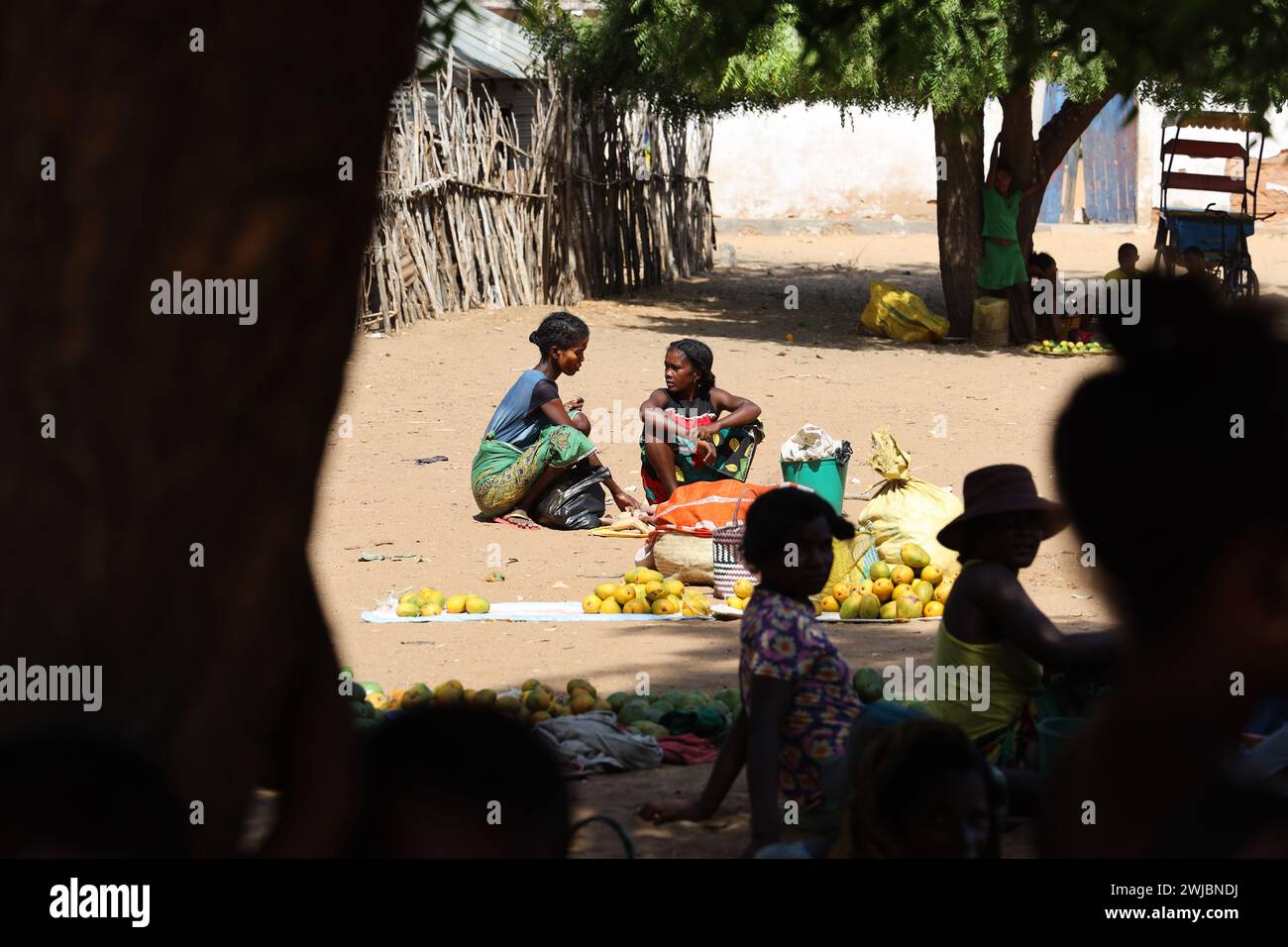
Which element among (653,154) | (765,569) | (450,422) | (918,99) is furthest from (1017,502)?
(653,154)

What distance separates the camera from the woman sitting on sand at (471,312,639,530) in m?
8.59

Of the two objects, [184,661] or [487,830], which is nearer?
[184,661]

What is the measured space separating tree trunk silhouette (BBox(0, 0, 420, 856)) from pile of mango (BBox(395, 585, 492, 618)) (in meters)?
5.18

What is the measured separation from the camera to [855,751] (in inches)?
117

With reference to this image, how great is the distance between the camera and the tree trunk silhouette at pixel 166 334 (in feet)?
5.26

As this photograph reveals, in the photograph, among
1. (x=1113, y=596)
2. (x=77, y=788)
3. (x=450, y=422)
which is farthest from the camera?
(x=450, y=422)

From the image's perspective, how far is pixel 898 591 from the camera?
6.89 meters

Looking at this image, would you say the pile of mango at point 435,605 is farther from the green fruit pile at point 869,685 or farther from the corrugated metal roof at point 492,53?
the corrugated metal roof at point 492,53

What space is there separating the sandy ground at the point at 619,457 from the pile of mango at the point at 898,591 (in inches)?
7.2

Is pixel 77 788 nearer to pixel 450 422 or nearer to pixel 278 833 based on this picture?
pixel 278 833

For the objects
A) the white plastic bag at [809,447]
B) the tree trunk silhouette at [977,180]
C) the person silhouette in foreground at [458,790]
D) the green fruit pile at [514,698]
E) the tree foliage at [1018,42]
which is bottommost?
the green fruit pile at [514,698]

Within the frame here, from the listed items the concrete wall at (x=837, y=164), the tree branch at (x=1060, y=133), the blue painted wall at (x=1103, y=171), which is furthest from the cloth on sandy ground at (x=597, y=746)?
the blue painted wall at (x=1103, y=171)

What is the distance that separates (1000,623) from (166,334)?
293 cm
